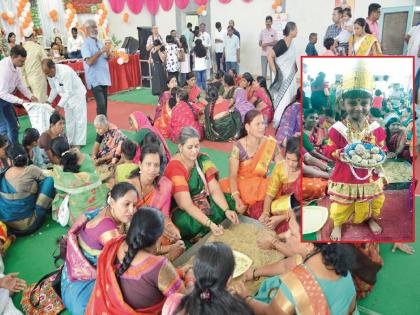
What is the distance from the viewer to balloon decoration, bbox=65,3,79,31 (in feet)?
35.6

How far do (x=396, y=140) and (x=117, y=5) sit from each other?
11493 mm

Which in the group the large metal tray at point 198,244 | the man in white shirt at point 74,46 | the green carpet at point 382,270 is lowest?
the green carpet at point 382,270

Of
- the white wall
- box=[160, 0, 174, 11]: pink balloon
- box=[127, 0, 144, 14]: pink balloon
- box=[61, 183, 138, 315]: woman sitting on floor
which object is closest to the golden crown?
Result: box=[61, 183, 138, 315]: woman sitting on floor

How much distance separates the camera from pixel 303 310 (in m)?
1.28

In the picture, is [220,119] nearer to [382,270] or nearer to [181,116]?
[181,116]

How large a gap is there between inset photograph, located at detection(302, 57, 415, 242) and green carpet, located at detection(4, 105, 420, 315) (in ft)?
4.59

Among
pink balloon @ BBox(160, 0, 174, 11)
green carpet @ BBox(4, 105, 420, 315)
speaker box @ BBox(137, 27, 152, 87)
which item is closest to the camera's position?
green carpet @ BBox(4, 105, 420, 315)

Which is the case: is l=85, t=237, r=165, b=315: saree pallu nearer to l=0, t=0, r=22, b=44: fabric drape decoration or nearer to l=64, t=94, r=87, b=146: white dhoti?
l=64, t=94, r=87, b=146: white dhoti

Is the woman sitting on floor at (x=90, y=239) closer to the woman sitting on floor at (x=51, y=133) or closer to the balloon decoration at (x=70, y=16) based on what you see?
the woman sitting on floor at (x=51, y=133)

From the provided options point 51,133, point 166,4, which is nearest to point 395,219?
point 51,133

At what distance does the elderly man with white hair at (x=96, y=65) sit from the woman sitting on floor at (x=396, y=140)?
452 cm

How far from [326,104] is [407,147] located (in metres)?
0.18

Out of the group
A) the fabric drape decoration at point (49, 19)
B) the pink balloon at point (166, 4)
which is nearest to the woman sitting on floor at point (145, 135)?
the pink balloon at point (166, 4)

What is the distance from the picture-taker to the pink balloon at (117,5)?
10908 millimetres
